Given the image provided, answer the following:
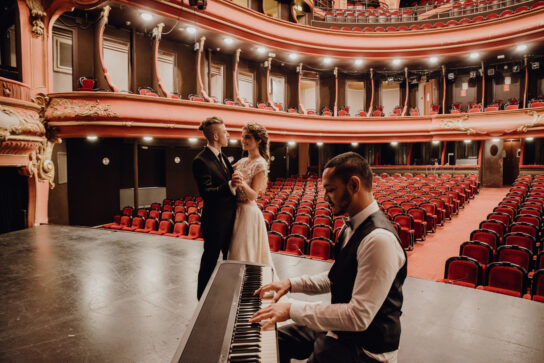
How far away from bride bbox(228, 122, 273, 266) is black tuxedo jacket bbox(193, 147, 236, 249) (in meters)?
0.05

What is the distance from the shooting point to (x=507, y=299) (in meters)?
2.25

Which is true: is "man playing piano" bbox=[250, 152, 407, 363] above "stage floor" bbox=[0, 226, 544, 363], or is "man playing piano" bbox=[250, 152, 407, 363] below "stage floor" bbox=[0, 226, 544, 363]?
above

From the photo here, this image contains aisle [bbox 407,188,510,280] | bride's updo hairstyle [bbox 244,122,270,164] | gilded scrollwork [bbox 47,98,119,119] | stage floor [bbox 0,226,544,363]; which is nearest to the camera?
stage floor [bbox 0,226,544,363]

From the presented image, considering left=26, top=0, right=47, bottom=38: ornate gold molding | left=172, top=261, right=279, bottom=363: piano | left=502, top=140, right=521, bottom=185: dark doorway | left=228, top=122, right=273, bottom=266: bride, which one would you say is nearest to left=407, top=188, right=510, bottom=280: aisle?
left=228, top=122, right=273, bottom=266: bride

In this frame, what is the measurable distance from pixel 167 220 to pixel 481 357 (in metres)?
5.22

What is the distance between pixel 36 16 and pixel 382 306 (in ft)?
25.5

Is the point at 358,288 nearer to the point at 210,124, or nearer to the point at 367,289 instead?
the point at 367,289

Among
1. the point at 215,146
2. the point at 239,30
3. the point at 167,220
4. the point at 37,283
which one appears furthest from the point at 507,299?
the point at 239,30

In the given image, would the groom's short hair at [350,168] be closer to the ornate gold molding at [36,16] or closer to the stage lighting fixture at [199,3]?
the ornate gold molding at [36,16]

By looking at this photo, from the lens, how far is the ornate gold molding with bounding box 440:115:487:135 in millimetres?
11522

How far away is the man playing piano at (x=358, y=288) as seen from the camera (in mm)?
899

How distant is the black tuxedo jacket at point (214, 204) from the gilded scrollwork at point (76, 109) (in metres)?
5.83

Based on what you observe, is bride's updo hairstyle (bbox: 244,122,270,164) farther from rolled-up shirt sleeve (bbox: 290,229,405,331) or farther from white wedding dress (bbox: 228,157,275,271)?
rolled-up shirt sleeve (bbox: 290,229,405,331)

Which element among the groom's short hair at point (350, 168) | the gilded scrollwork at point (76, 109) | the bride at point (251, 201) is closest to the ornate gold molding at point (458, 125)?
the gilded scrollwork at point (76, 109)
